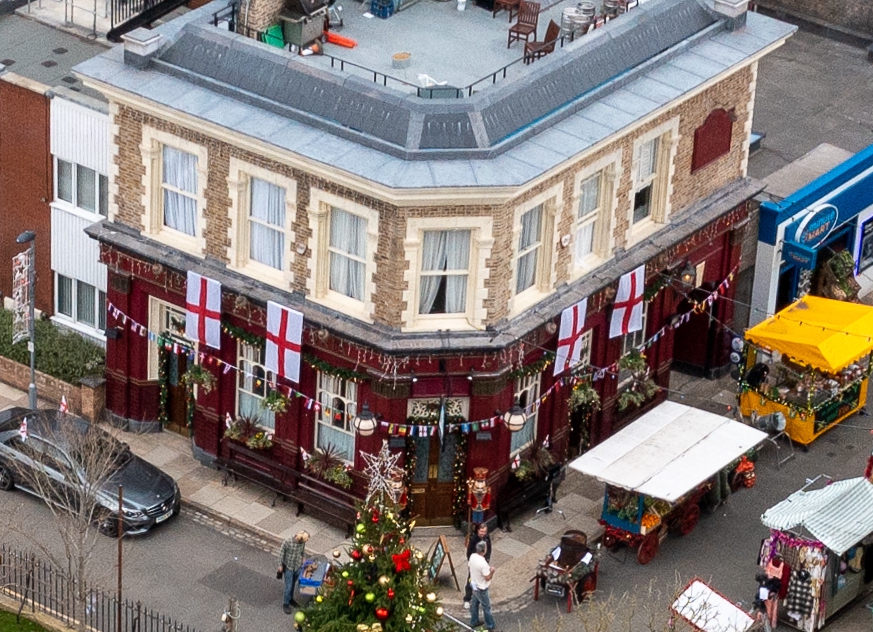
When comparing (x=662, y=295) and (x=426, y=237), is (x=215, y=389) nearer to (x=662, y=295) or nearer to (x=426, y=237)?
(x=426, y=237)

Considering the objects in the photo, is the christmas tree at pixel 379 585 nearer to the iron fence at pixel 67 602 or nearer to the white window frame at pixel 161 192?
the iron fence at pixel 67 602

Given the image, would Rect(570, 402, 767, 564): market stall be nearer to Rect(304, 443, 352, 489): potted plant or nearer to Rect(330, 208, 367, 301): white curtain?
Rect(304, 443, 352, 489): potted plant

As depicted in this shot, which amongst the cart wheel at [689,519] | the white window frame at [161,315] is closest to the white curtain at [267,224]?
the white window frame at [161,315]

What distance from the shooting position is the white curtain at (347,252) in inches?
1789

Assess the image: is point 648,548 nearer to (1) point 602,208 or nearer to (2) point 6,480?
(1) point 602,208

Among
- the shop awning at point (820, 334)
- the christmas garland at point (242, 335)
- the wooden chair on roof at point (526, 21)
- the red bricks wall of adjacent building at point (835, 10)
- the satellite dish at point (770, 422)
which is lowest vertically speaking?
the satellite dish at point (770, 422)

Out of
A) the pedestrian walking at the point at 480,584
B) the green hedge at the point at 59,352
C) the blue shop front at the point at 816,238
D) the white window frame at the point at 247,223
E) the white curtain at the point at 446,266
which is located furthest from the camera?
the blue shop front at the point at 816,238

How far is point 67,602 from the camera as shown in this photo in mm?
44438

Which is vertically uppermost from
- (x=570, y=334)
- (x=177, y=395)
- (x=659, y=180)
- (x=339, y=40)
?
(x=339, y=40)

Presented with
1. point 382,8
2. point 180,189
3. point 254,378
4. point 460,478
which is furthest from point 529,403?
point 382,8

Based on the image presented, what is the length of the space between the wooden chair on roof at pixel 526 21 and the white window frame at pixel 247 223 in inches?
276

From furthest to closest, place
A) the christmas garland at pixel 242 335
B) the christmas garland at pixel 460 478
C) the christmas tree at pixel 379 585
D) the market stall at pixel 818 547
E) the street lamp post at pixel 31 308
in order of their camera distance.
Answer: the street lamp post at pixel 31 308 < the christmas garland at pixel 242 335 < the christmas garland at pixel 460 478 < the market stall at pixel 818 547 < the christmas tree at pixel 379 585

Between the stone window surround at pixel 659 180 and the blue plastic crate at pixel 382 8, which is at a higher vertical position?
the blue plastic crate at pixel 382 8

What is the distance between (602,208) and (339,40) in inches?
270
